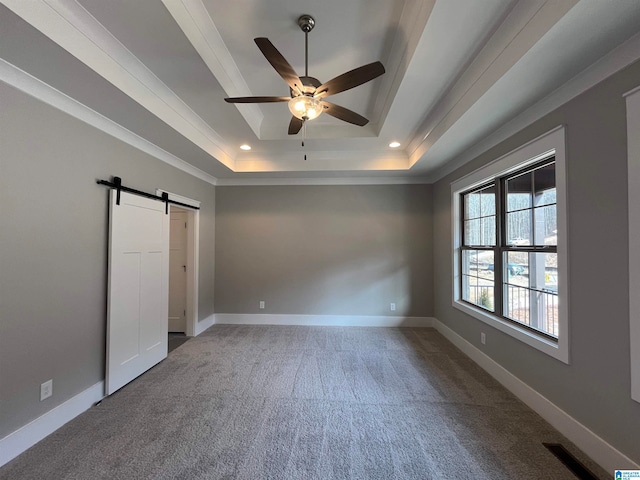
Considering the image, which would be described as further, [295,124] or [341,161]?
[341,161]

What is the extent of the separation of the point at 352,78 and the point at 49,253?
249cm

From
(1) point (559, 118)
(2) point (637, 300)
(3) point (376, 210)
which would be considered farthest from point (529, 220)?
(3) point (376, 210)

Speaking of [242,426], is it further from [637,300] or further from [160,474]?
[637,300]

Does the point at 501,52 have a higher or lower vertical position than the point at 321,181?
higher

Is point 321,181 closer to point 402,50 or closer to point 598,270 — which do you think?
point 402,50

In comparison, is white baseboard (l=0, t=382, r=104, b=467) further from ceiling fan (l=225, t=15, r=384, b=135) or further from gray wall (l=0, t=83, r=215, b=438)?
ceiling fan (l=225, t=15, r=384, b=135)

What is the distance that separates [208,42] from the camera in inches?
73.9

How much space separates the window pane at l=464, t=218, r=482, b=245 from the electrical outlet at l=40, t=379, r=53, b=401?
4.30m

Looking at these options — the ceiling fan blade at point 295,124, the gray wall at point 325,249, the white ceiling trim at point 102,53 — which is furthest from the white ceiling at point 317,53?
the gray wall at point 325,249

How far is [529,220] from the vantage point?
7.63ft

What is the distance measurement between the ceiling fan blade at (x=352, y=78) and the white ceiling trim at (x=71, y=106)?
75.6 inches

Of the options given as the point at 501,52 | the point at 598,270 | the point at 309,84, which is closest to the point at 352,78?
the point at 309,84

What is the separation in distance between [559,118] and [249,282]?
13.9 ft

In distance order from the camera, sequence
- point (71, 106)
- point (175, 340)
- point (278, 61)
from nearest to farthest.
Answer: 1. point (278, 61)
2. point (71, 106)
3. point (175, 340)
